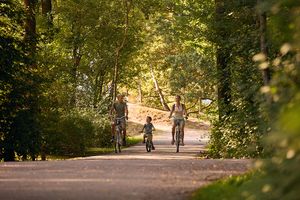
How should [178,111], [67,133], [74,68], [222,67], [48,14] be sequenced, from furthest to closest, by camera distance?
[74,68] < [48,14] < [67,133] < [178,111] < [222,67]

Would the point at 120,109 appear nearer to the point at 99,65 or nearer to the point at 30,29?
the point at 30,29

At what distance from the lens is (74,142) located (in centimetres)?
2617

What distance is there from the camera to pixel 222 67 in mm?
21641

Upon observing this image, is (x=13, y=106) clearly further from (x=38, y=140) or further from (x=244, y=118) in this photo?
(x=244, y=118)

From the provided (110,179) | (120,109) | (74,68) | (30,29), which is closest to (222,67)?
(120,109)

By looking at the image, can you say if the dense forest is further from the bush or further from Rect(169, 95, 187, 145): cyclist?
Rect(169, 95, 187, 145): cyclist

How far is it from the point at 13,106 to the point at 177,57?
89.8 feet

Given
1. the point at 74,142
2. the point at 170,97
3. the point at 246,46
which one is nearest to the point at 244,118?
the point at 246,46

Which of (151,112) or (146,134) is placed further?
(151,112)

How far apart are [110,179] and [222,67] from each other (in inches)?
437

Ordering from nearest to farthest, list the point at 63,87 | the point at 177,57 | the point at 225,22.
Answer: the point at 225,22 < the point at 63,87 < the point at 177,57

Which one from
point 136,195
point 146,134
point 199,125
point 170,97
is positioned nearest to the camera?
point 136,195

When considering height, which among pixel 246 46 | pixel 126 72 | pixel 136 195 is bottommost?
pixel 136 195

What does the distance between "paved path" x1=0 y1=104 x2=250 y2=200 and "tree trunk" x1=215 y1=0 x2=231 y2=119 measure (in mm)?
5961
